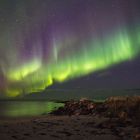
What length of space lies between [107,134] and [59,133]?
202 inches

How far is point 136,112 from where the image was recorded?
135 ft

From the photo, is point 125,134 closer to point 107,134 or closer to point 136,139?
point 107,134

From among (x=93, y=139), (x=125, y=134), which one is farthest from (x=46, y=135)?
(x=125, y=134)

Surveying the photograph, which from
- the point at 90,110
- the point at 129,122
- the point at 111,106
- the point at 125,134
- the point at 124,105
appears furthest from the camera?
the point at 90,110

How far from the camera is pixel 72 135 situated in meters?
27.8

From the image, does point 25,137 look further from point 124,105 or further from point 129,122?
point 124,105

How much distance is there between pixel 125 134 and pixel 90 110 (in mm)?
32620

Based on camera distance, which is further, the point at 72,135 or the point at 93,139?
the point at 72,135

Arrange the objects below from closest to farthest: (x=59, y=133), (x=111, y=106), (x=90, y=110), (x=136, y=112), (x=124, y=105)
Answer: (x=59, y=133) < (x=136, y=112) < (x=124, y=105) < (x=111, y=106) < (x=90, y=110)

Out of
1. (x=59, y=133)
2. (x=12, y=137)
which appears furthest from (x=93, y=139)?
(x=12, y=137)

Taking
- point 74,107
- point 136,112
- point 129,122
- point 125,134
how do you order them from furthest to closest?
point 74,107 < point 136,112 < point 129,122 < point 125,134

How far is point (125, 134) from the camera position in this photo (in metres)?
27.4

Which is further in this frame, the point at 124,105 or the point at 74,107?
the point at 74,107

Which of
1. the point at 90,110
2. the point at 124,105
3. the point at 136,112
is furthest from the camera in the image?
the point at 90,110
